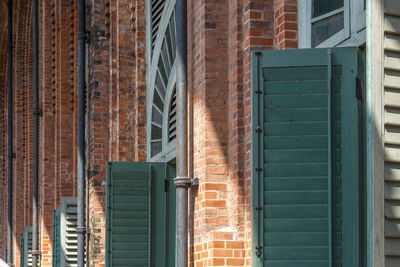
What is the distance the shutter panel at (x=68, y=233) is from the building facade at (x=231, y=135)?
0.02 metres

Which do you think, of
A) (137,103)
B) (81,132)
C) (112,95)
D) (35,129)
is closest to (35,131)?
(35,129)

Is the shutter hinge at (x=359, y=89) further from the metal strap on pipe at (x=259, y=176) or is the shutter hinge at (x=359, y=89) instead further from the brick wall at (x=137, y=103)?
the brick wall at (x=137, y=103)

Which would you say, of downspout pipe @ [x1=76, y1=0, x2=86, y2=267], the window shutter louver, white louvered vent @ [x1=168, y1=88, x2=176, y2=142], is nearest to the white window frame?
white louvered vent @ [x1=168, y1=88, x2=176, y2=142]

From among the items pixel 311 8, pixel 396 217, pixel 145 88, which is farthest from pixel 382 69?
pixel 145 88

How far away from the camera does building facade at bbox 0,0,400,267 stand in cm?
504

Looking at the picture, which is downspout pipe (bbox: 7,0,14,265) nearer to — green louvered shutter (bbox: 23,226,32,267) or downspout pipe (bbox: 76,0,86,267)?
green louvered shutter (bbox: 23,226,32,267)

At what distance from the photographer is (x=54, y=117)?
52.1 feet

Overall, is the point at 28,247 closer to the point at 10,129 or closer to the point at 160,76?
the point at 10,129

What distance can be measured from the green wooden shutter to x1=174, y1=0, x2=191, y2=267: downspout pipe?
2.06 m

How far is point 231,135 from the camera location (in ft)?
21.8

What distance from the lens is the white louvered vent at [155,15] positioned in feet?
31.9

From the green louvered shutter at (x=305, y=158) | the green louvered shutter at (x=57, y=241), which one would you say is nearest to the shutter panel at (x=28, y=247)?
the green louvered shutter at (x=57, y=241)

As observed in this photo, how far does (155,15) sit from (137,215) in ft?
7.39

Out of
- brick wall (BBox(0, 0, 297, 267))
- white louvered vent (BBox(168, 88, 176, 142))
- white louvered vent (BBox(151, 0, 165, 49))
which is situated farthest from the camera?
white louvered vent (BBox(151, 0, 165, 49))
